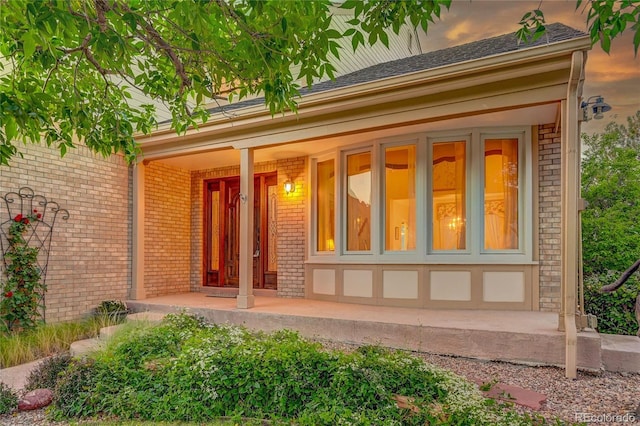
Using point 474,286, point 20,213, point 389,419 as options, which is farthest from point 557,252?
point 20,213

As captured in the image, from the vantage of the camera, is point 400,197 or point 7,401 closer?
point 7,401

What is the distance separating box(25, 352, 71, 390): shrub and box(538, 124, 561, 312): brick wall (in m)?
5.60

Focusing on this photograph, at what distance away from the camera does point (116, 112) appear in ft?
12.9

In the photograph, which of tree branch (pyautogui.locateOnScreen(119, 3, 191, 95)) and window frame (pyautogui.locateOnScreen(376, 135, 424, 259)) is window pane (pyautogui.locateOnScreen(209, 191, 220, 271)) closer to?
window frame (pyautogui.locateOnScreen(376, 135, 424, 259))

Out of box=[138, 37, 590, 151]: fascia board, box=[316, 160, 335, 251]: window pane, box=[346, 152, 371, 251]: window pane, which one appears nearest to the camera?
box=[138, 37, 590, 151]: fascia board

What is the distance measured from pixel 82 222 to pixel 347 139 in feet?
14.8

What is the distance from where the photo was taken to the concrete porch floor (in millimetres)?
3992

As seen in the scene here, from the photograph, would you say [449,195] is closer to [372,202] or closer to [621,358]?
[372,202]

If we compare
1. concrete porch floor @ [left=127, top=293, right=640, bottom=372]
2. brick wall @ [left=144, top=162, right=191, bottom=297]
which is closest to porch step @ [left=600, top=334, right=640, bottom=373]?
concrete porch floor @ [left=127, top=293, right=640, bottom=372]

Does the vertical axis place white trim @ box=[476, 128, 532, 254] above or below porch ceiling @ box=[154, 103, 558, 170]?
below

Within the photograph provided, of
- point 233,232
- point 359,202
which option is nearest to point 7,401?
point 359,202

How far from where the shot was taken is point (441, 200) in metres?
5.93

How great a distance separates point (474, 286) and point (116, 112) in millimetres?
4830

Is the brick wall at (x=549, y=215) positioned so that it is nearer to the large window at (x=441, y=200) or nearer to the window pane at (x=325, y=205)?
the large window at (x=441, y=200)
